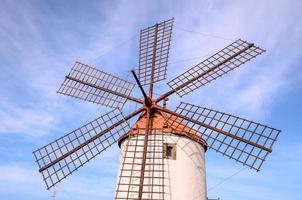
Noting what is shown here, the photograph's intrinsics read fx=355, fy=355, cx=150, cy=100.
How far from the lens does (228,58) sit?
1181cm

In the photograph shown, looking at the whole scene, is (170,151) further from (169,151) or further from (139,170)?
(139,170)

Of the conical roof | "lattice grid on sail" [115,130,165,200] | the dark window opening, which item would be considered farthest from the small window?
the conical roof

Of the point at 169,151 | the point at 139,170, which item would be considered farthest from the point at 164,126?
the point at 139,170

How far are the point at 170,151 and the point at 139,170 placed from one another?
1.17m

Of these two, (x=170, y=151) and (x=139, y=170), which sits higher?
(x=170, y=151)

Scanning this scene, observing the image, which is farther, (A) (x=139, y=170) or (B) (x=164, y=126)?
(B) (x=164, y=126)

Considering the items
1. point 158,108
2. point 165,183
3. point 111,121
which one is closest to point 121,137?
point 111,121

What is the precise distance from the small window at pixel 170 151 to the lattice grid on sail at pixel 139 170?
0.63 ft

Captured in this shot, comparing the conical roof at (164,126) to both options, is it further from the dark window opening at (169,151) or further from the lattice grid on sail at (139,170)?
the dark window opening at (169,151)

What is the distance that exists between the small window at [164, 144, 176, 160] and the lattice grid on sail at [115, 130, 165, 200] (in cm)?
19

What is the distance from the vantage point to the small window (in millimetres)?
10469

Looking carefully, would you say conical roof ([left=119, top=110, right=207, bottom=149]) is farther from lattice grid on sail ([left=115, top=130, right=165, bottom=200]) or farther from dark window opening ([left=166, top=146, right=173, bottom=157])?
dark window opening ([left=166, top=146, right=173, bottom=157])

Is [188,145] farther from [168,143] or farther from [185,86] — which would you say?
[185,86]

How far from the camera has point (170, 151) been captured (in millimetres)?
10602
